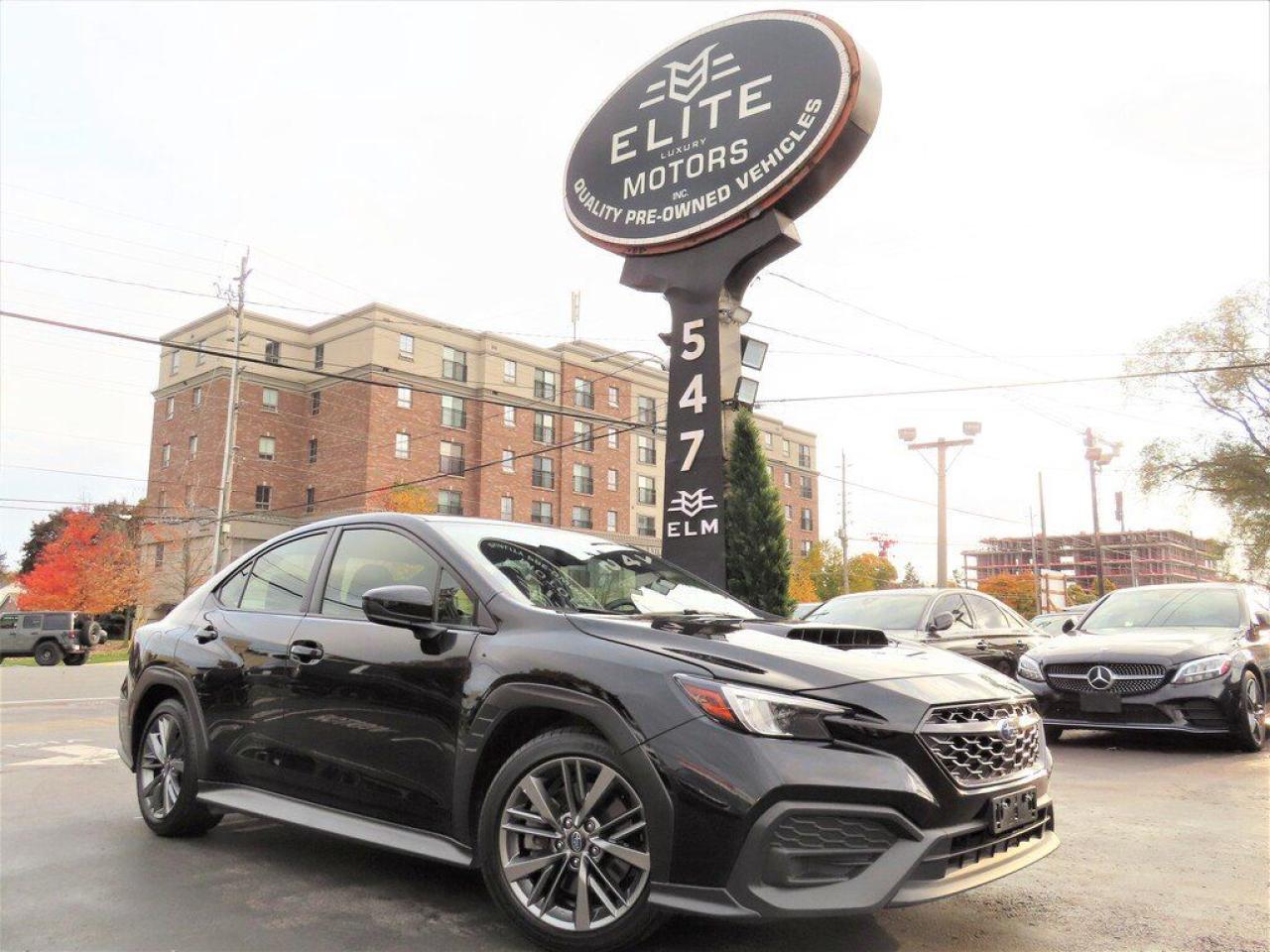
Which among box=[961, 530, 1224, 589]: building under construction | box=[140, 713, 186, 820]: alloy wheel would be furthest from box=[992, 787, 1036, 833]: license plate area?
box=[961, 530, 1224, 589]: building under construction

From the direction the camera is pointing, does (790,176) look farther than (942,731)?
Yes

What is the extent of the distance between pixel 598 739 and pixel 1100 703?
6582 mm

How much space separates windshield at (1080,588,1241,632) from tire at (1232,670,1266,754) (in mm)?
796

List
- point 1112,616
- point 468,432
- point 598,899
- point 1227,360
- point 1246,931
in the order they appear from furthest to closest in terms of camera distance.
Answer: point 468,432, point 1227,360, point 1112,616, point 1246,931, point 598,899

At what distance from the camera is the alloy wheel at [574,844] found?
3189 mm

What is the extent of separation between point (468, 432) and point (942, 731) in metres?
46.7

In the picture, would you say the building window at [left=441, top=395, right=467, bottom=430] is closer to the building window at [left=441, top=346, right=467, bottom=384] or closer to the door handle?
the building window at [left=441, top=346, right=467, bottom=384]

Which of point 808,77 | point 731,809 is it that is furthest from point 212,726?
point 808,77

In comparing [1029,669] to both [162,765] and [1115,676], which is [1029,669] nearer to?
[1115,676]

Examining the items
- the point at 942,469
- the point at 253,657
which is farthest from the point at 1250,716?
the point at 942,469

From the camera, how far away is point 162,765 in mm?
5117

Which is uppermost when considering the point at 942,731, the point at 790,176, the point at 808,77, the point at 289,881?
the point at 808,77

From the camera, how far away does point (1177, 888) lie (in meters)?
4.13

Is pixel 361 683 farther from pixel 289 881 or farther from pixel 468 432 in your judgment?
pixel 468 432
